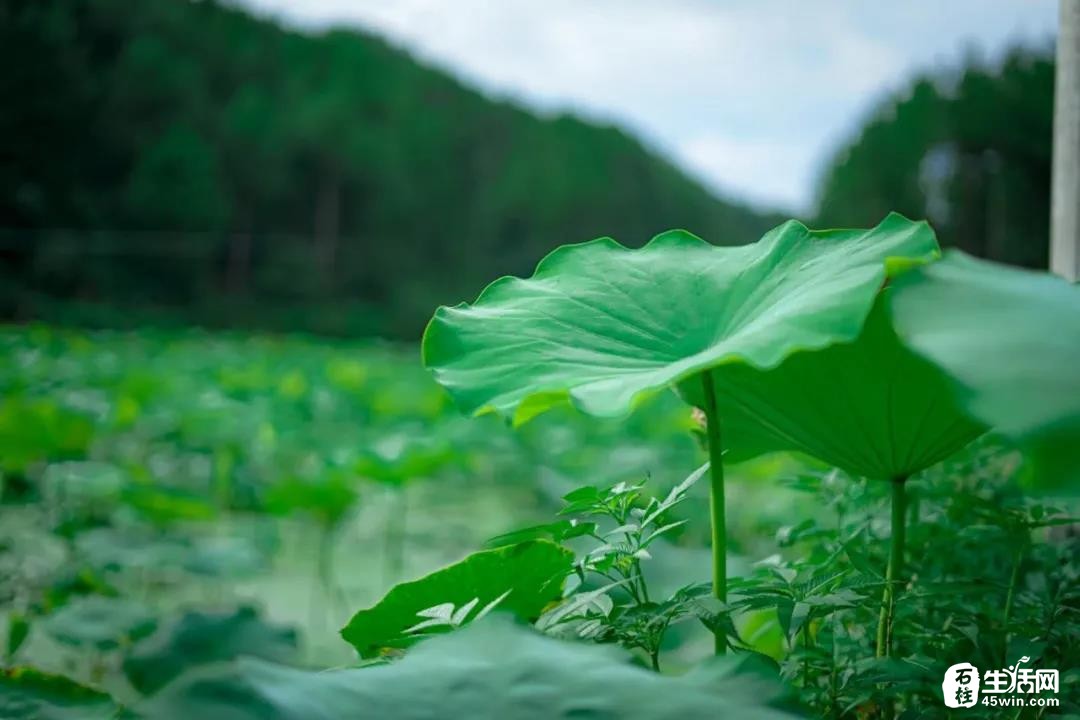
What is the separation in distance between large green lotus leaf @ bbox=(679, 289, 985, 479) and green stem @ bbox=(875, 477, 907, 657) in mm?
15

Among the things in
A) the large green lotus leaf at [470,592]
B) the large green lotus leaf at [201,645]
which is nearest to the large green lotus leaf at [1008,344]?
the large green lotus leaf at [470,592]

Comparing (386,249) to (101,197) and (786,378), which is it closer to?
(101,197)

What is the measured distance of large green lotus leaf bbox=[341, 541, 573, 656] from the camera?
0.57m

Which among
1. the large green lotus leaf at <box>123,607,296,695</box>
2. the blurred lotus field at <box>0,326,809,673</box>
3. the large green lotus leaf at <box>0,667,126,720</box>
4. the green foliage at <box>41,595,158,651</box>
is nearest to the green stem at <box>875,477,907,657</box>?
the blurred lotus field at <box>0,326,809,673</box>

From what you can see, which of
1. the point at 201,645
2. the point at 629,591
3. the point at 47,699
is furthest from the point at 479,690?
the point at 201,645

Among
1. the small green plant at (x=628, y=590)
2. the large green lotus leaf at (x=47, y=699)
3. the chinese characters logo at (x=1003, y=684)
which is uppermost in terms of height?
the small green plant at (x=628, y=590)

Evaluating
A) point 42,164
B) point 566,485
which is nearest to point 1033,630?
point 566,485

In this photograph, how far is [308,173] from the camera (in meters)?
15.0

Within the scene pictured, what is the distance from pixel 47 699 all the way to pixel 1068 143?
1.05 metres

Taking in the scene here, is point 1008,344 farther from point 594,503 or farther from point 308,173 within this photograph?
point 308,173

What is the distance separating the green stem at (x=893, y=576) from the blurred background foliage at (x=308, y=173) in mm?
9011

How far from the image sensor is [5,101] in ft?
33.4

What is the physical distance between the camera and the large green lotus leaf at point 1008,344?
35cm

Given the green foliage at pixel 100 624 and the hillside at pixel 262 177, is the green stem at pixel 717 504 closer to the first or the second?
the green foliage at pixel 100 624
